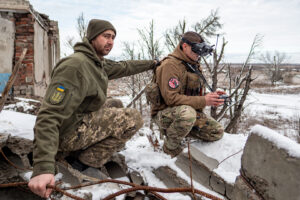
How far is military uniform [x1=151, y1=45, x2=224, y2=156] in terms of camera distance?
279 cm

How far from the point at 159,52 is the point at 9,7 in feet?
20.9

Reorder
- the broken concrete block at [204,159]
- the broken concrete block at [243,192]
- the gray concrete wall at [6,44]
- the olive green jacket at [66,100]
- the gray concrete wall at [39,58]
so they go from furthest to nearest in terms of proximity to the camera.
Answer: the gray concrete wall at [39,58]
the gray concrete wall at [6,44]
the broken concrete block at [204,159]
the olive green jacket at [66,100]
the broken concrete block at [243,192]

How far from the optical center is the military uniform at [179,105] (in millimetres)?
2785

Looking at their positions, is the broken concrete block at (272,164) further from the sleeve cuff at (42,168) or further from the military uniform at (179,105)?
the military uniform at (179,105)

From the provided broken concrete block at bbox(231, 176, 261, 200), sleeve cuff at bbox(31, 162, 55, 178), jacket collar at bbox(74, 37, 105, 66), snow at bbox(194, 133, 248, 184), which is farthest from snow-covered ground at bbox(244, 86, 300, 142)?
sleeve cuff at bbox(31, 162, 55, 178)

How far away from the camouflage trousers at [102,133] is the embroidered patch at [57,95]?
532 millimetres

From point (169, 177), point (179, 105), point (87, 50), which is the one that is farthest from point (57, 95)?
point (169, 177)

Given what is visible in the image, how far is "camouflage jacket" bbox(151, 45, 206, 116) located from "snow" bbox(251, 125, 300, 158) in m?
1.76

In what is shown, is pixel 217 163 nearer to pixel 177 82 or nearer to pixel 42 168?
pixel 177 82

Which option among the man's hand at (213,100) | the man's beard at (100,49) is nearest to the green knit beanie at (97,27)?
the man's beard at (100,49)

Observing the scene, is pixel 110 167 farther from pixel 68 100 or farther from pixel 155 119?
pixel 68 100

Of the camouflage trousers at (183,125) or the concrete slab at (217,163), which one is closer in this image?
the concrete slab at (217,163)

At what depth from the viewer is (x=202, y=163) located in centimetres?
261

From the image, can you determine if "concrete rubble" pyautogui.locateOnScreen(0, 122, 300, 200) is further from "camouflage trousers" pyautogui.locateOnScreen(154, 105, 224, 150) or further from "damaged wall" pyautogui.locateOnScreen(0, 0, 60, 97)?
"damaged wall" pyautogui.locateOnScreen(0, 0, 60, 97)
